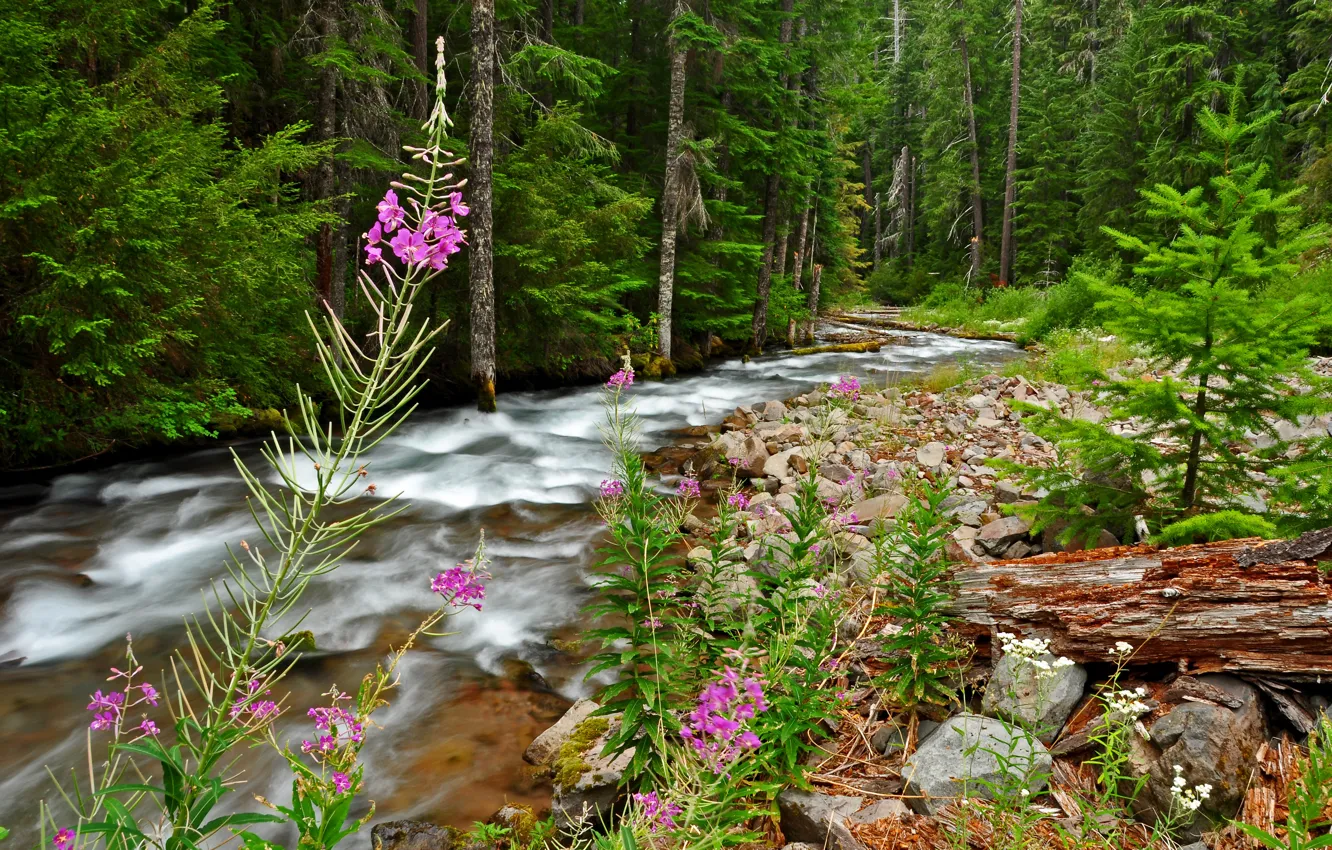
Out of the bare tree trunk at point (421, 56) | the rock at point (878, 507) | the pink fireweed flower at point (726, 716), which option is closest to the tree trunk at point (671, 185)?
the bare tree trunk at point (421, 56)

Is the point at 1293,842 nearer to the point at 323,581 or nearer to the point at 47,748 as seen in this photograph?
the point at 47,748

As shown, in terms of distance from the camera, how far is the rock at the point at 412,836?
3373mm

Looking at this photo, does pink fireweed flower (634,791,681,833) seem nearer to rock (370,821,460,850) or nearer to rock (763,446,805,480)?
rock (370,821,460,850)

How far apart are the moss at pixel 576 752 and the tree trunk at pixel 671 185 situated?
37.4 ft

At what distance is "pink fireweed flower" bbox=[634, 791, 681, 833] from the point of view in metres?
1.88

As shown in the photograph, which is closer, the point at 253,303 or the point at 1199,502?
the point at 1199,502

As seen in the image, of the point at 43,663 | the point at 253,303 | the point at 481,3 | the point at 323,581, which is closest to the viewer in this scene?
the point at 43,663

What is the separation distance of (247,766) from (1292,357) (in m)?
6.12

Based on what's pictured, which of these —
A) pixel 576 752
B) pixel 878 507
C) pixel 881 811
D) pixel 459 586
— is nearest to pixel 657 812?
pixel 459 586

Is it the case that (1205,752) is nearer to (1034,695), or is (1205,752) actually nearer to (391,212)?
(1034,695)

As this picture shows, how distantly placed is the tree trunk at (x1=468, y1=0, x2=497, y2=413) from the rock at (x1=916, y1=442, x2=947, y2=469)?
6658mm

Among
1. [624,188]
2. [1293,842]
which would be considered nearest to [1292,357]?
[1293,842]

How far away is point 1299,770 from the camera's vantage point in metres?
2.28

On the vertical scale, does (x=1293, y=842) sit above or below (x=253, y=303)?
below
